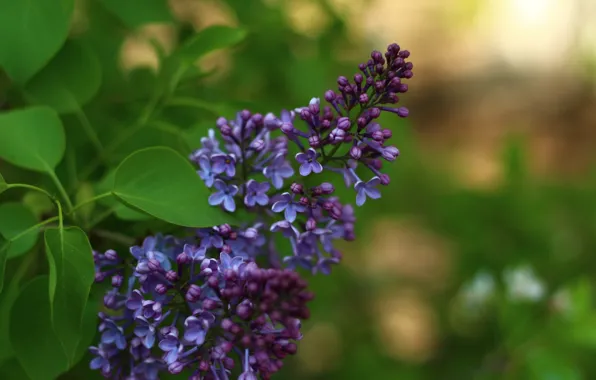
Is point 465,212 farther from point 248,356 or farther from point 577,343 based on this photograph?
point 248,356

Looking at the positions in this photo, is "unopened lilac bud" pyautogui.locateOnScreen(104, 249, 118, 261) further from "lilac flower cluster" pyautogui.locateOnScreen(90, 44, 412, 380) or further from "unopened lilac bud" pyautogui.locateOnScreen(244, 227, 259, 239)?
"unopened lilac bud" pyautogui.locateOnScreen(244, 227, 259, 239)

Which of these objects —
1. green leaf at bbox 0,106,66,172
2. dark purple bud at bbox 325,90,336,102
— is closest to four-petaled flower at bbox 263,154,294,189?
dark purple bud at bbox 325,90,336,102

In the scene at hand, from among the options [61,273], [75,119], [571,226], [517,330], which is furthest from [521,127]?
[61,273]

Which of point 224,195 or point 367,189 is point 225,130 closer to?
point 224,195

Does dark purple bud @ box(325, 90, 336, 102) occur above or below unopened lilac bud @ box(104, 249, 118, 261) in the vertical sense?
above

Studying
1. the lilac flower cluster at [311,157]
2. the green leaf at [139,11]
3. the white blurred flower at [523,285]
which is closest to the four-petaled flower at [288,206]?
the lilac flower cluster at [311,157]
